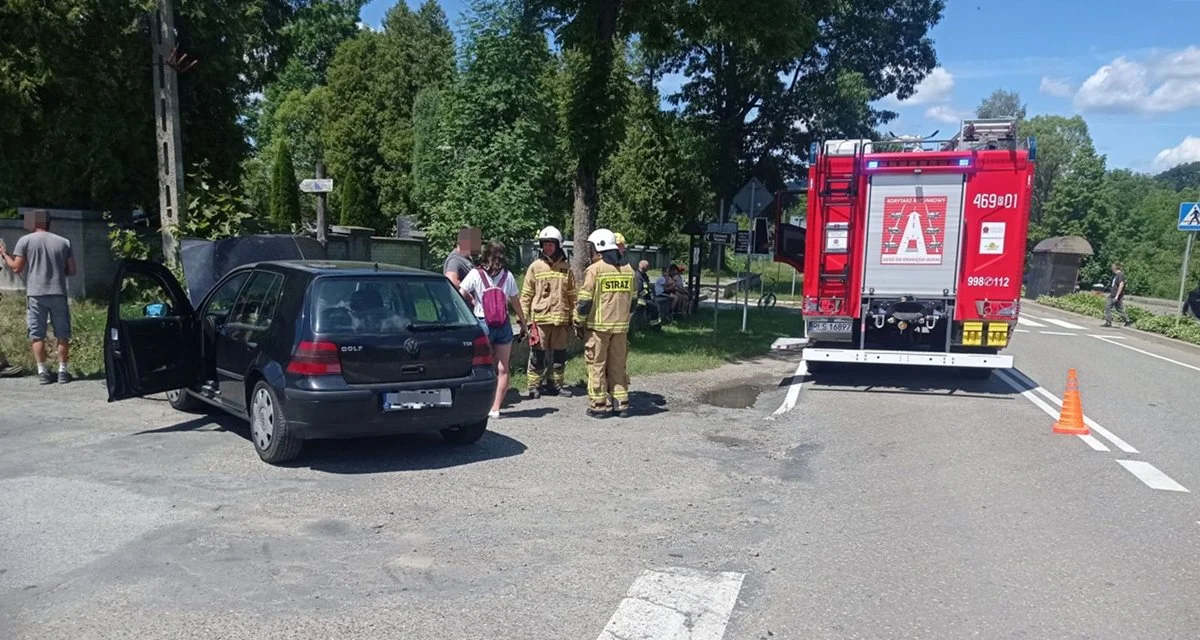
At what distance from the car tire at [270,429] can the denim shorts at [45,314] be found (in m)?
3.93

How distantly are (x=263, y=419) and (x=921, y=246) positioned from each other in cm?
806

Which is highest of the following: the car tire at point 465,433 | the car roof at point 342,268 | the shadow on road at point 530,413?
Answer: the car roof at point 342,268

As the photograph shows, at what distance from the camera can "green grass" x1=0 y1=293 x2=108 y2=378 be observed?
33.3ft

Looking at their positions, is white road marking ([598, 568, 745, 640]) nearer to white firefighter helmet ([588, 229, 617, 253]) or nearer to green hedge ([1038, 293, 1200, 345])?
white firefighter helmet ([588, 229, 617, 253])

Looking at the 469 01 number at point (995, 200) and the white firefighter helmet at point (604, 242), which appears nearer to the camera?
the white firefighter helmet at point (604, 242)

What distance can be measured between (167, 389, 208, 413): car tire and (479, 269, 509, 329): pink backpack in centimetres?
285

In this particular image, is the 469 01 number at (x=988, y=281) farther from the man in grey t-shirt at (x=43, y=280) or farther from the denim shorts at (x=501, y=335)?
the man in grey t-shirt at (x=43, y=280)

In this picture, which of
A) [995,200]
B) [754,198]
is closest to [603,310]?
[995,200]

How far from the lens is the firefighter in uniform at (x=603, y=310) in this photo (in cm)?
878

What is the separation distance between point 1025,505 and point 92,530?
608 centimetres

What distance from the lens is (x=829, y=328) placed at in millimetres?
11219

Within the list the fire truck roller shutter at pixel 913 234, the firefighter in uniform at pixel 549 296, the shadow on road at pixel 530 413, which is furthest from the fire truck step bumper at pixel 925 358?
the shadow on road at pixel 530 413

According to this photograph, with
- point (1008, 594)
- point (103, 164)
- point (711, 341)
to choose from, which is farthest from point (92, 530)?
point (711, 341)

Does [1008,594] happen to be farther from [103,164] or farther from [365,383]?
[103,164]
